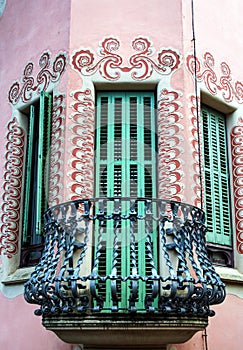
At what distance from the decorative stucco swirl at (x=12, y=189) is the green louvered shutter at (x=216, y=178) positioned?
2818mm

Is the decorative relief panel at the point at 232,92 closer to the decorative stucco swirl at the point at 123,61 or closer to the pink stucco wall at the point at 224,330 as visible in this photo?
the decorative stucco swirl at the point at 123,61

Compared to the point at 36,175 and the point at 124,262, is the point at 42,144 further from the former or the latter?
the point at 124,262

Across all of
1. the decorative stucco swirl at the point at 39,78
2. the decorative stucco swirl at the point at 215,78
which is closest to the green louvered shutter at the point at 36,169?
the decorative stucco swirl at the point at 39,78

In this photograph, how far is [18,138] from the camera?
9.44 meters

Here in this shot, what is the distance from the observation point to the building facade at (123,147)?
7656 mm

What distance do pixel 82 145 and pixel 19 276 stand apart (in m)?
2.06

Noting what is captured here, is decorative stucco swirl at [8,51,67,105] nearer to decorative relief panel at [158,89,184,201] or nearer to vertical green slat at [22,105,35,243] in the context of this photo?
vertical green slat at [22,105,35,243]

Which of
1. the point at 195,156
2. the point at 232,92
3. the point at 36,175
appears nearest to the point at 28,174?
the point at 36,175

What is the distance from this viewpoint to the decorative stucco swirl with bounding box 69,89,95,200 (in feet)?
26.5

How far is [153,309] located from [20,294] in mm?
2515

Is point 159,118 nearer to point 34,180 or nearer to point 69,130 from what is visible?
point 69,130

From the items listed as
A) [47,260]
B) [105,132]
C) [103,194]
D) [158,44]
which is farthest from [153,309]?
[158,44]

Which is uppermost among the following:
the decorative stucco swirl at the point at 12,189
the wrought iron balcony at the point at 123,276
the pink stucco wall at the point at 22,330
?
the decorative stucco swirl at the point at 12,189

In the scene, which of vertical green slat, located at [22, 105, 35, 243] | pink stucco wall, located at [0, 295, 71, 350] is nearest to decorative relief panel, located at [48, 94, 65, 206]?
vertical green slat, located at [22, 105, 35, 243]
